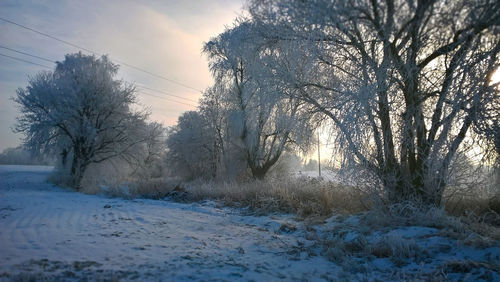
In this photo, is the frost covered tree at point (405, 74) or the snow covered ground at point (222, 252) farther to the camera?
the frost covered tree at point (405, 74)

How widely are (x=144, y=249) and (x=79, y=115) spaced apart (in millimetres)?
17643

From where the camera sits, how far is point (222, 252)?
11.9ft

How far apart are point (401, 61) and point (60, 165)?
22.6 m

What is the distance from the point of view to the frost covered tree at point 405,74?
4672 mm

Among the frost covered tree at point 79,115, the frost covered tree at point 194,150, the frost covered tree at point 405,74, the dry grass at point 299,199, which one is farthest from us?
the frost covered tree at point 194,150

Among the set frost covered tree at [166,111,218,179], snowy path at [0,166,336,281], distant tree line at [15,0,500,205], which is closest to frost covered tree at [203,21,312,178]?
frost covered tree at [166,111,218,179]

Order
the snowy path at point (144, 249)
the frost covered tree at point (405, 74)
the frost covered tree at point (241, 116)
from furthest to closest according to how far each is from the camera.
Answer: the frost covered tree at point (241, 116), the frost covered tree at point (405, 74), the snowy path at point (144, 249)

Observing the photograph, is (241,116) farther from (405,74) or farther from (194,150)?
(405,74)

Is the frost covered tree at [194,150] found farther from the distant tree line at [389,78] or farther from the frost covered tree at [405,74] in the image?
the frost covered tree at [405,74]

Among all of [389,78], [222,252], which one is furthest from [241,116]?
[222,252]

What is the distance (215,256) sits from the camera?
11.3 feet

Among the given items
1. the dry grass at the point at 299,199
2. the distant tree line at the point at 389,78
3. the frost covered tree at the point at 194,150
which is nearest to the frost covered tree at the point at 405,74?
the distant tree line at the point at 389,78

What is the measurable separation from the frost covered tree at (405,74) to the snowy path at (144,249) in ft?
7.62

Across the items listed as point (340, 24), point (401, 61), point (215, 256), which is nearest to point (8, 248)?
point (215, 256)
